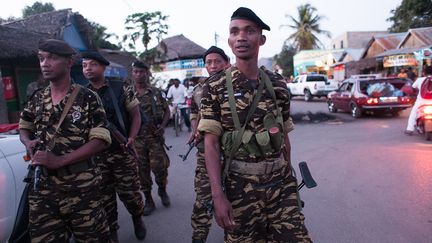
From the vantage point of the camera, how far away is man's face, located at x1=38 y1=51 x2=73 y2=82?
260 centimetres

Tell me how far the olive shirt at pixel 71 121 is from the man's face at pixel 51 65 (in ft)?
0.40

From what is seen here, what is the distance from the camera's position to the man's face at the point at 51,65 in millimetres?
2600

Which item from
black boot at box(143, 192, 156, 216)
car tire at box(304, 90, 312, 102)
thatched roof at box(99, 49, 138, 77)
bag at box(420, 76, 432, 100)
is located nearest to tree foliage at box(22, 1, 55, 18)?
thatched roof at box(99, 49, 138, 77)

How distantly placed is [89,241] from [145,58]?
19825mm

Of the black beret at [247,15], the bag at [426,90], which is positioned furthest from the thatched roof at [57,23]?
the black beret at [247,15]

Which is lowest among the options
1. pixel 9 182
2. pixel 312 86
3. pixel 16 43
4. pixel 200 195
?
pixel 200 195

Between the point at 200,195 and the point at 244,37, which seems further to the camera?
the point at 200,195

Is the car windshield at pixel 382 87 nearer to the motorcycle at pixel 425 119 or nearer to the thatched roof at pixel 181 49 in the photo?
the motorcycle at pixel 425 119

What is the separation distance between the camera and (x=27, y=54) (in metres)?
11.8

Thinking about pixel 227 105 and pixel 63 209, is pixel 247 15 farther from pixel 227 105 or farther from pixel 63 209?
pixel 63 209

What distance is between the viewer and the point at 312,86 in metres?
24.8

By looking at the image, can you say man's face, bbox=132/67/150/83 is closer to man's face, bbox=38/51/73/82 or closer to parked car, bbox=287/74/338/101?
man's face, bbox=38/51/73/82

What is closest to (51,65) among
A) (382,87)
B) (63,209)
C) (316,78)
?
(63,209)

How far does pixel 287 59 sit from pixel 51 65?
5103 centimetres
